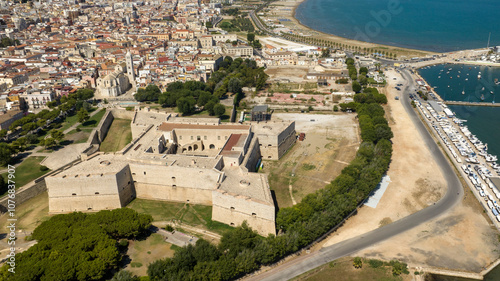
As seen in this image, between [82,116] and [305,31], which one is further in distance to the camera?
[305,31]

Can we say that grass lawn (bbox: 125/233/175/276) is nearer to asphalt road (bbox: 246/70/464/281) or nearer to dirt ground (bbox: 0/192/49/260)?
asphalt road (bbox: 246/70/464/281)

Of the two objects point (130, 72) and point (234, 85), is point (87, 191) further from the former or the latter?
point (130, 72)

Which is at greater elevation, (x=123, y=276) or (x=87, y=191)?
(x=87, y=191)

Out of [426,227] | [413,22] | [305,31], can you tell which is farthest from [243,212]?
[413,22]

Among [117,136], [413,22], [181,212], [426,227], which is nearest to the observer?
[426,227]

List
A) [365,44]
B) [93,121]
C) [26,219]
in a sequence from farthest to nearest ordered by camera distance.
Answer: [365,44], [93,121], [26,219]

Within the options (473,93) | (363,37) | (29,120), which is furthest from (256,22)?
(29,120)

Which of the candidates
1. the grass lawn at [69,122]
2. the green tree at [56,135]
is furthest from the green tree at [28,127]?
the green tree at [56,135]
